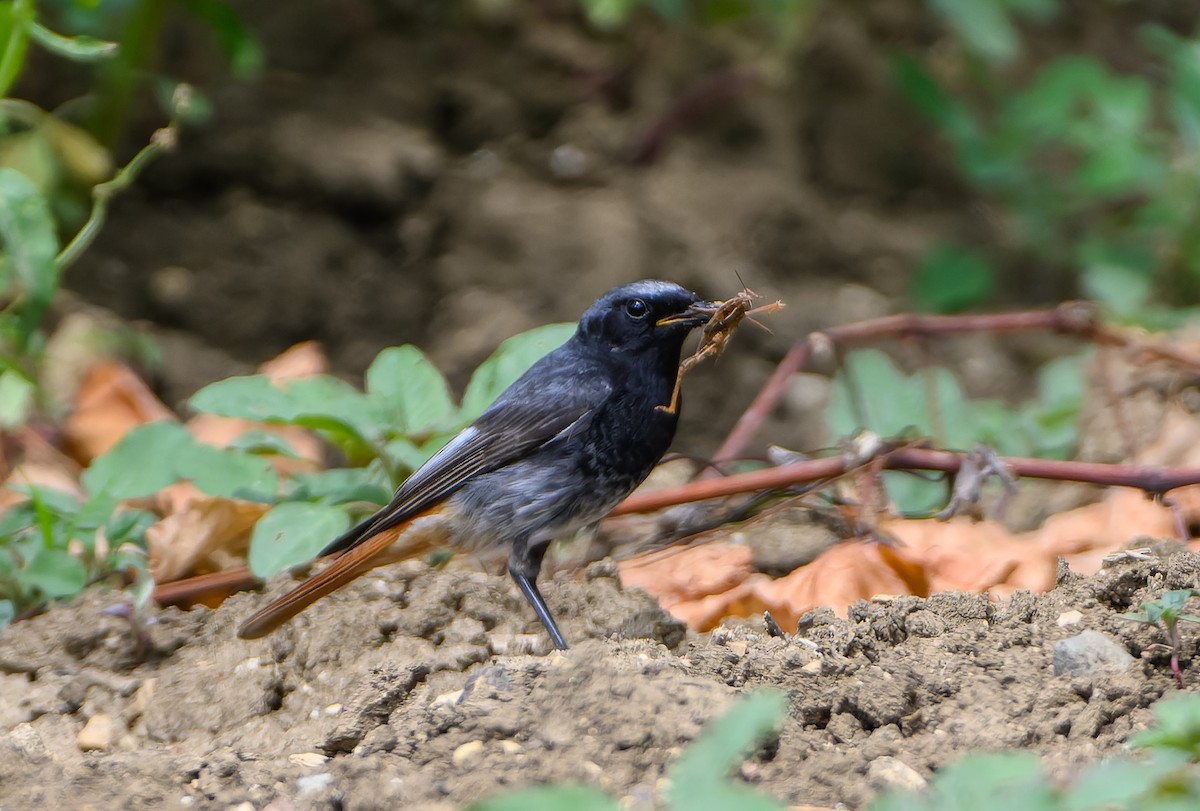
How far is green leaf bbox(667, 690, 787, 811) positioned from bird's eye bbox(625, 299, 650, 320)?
2.08 metres

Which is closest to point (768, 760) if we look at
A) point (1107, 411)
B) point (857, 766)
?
point (857, 766)

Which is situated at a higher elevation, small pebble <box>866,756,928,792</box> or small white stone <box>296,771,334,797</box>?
small pebble <box>866,756,928,792</box>

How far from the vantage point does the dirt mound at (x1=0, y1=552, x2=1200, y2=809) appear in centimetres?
235

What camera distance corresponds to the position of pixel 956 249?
6.37 meters

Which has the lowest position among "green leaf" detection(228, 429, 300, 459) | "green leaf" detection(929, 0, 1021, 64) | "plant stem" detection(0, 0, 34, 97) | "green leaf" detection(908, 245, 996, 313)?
"green leaf" detection(908, 245, 996, 313)

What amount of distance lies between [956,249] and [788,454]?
110 inches

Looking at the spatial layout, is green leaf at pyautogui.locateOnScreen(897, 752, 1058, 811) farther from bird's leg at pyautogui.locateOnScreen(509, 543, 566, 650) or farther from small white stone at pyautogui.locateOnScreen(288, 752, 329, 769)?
bird's leg at pyautogui.locateOnScreen(509, 543, 566, 650)

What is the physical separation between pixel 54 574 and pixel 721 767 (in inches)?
87.9

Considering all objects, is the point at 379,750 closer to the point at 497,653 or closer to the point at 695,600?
the point at 497,653

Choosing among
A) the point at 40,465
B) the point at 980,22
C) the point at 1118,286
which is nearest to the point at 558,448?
the point at 40,465

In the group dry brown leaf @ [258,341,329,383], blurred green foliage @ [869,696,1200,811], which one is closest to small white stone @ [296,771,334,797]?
blurred green foliage @ [869,696,1200,811]

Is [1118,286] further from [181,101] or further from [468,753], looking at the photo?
[468,753]

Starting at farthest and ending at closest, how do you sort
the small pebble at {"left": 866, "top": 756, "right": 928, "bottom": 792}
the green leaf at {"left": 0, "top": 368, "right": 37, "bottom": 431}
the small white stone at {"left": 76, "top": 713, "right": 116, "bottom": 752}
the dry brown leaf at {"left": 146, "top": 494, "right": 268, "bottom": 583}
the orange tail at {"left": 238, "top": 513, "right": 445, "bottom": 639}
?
the green leaf at {"left": 0, "top": 368, "right": 37, "bottom": 431}
the dry brown leaf at {"left": 146, "top": 494, "right": 268, "bottom": 583}
the orange tail at {"left": 238, "top": 513, "right": 445, "bottom": 639}
the small white stone at {"left": 76, "top": 713, "right": 116, "bottom": 752}
the small pebble at {"left": 866, "top": 756, "right": 928, "bottom": 792}

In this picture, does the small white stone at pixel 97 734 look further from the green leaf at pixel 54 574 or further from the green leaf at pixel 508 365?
the green leaf at pixel 508 365
